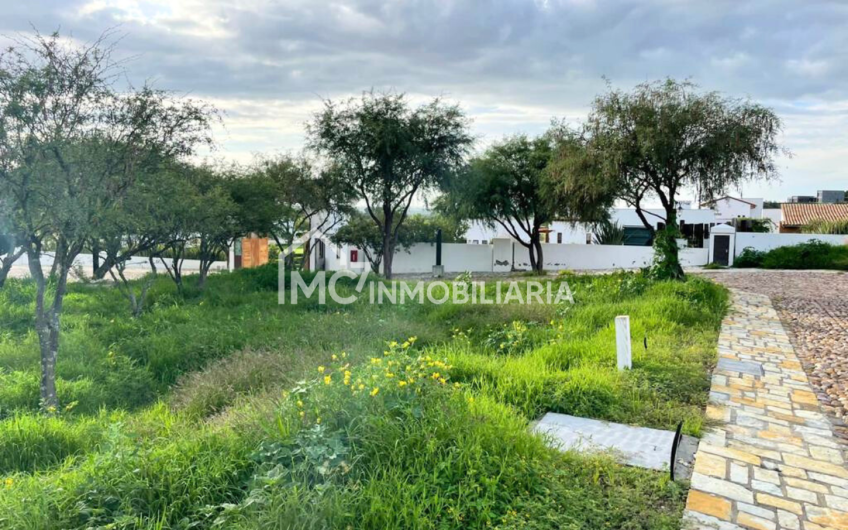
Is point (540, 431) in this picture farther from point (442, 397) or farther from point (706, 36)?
point (706, 36)

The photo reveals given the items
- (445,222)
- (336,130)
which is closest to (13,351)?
(336,130)

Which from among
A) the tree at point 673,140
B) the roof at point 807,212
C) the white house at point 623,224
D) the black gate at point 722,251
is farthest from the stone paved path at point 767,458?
the roof at point 807,212

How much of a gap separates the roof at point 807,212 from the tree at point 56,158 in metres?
35.8

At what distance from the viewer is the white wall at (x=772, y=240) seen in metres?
21.1

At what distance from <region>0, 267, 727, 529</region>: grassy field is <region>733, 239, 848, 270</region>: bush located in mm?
16141

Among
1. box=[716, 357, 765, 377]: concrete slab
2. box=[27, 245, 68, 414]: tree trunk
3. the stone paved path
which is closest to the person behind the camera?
the stone paved path

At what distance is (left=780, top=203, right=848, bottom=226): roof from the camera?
3026 centimetres

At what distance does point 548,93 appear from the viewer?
11445 mm

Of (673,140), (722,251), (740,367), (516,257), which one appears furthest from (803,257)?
(740,367)

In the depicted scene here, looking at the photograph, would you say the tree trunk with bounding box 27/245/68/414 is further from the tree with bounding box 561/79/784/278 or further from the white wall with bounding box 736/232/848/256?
the white wall with bounding box 736/232/848/256

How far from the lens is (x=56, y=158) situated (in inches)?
179

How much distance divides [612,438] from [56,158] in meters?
5.35

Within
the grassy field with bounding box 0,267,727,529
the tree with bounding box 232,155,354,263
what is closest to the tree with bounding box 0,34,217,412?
the grassy field with bounding box 0,267,727,529

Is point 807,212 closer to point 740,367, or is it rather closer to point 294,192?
point 294,192
